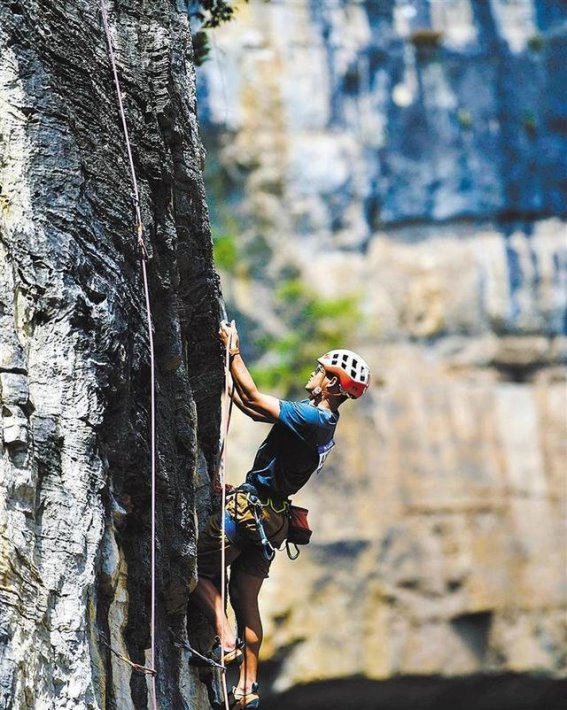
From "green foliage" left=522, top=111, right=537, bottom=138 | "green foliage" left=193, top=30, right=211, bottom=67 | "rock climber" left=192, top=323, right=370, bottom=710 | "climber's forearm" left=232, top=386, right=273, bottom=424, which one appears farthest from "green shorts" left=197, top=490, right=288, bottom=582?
"green foliage" left=522, top=111, right=537, bottom=138

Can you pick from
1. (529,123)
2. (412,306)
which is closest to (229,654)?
(412,306)

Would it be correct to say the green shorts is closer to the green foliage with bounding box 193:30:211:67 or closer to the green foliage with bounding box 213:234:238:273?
the green foliage with bounding box 193:30:211:67

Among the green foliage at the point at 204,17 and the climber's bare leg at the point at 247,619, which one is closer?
the climber's bare leg at the point at 247,619

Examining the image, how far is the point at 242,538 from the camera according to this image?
704cm

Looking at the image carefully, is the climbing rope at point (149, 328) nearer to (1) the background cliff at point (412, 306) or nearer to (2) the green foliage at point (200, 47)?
(2) the green foliage at point (200, 47)

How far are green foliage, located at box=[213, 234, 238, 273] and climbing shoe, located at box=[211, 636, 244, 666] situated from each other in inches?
511

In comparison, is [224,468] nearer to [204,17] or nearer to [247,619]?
[247,619]

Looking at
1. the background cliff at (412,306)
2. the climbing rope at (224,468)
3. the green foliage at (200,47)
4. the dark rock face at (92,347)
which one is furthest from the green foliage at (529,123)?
the climbing rope at (224,468)

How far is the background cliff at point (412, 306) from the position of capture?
18328 mm

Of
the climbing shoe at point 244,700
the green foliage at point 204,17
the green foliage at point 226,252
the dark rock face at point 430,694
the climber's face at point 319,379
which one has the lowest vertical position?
the climbing shoe at point 244,700

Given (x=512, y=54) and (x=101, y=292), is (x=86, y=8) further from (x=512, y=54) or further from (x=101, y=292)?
(x=512, y=54)

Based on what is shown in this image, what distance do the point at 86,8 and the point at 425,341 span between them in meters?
14.5

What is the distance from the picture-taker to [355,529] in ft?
60.8

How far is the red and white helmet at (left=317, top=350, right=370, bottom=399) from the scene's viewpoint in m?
6.97
